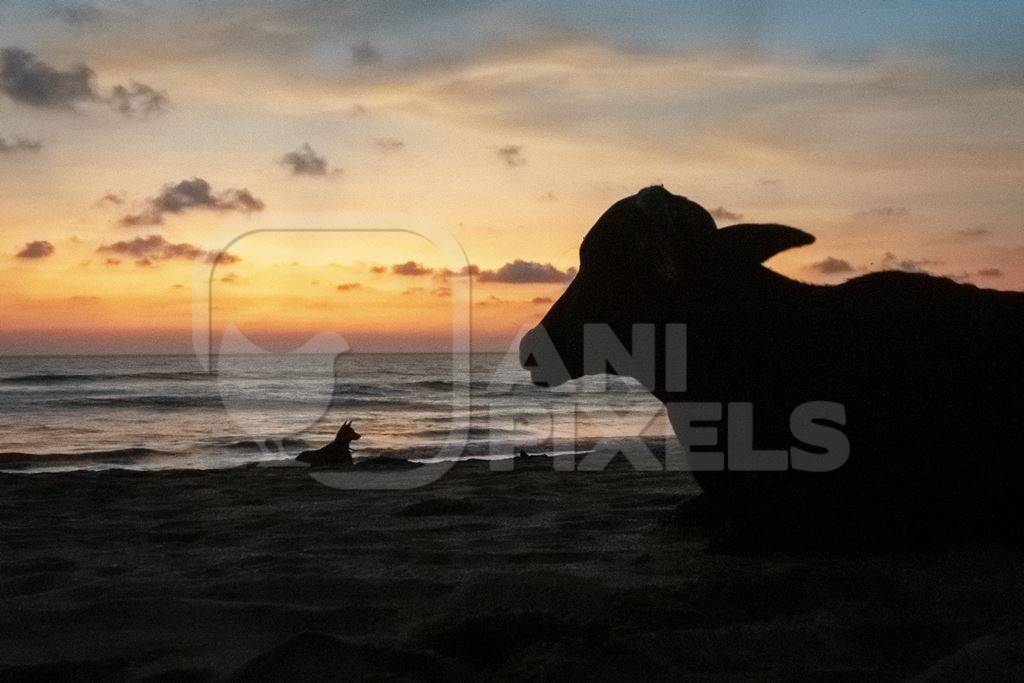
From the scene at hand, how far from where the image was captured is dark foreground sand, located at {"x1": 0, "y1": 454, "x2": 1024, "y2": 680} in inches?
118

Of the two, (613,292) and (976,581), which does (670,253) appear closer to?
(613,292)

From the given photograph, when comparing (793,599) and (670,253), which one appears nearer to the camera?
(793,599)

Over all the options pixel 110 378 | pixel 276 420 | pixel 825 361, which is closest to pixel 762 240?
pixel 825 361

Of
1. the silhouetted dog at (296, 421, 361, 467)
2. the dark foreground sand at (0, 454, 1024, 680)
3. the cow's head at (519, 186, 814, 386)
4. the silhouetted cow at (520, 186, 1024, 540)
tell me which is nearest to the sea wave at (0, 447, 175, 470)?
the silhouetted dog at (296, 421, 361, 467)

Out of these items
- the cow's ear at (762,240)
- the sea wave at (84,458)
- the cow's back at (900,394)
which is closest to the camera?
the cow's back at (900,394)

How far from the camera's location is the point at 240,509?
6.54 metres

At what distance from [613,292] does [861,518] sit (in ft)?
5.51

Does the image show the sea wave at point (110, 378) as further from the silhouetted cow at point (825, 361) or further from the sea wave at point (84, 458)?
the silhouetted cow at point (825, 361)

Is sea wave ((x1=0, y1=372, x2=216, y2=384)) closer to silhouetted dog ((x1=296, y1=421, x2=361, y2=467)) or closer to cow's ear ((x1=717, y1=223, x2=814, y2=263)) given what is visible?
silhouetted dog ((x1=296, y1=421, x2=361, y2=467))

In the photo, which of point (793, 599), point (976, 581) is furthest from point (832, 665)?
point (976, 581)

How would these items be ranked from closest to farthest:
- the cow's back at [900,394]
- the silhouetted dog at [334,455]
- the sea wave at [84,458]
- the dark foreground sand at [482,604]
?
the dark foreground sand at [482,604] < the cow's back at [900,394] < the silhouetted dog at [334,455] < the sea wave at [84,458]

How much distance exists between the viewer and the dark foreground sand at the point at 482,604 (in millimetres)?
3006

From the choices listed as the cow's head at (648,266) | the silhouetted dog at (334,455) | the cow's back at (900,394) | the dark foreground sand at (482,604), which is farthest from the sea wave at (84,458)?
the cow's back at (900,394)

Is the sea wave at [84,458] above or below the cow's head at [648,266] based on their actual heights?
below
